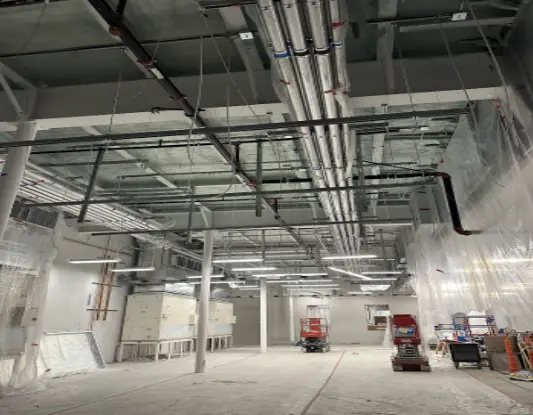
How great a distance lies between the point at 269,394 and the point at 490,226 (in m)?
3.92

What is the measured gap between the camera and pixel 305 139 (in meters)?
3.78

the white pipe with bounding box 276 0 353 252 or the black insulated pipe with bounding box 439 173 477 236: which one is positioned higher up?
the white pipe with bounding box 276 0 353 252

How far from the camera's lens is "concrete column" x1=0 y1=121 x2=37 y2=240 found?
365 centimetres

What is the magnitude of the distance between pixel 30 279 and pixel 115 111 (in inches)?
144

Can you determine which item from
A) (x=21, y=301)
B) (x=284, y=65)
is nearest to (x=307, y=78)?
(x=284, y=65)

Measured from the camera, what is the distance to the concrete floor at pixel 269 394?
433 centimetres

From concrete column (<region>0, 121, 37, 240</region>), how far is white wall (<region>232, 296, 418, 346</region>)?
627 inches

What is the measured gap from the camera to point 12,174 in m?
3.77

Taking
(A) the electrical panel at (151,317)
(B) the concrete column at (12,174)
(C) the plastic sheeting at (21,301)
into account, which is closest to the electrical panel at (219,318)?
(A) the electrical panel at (151,317)

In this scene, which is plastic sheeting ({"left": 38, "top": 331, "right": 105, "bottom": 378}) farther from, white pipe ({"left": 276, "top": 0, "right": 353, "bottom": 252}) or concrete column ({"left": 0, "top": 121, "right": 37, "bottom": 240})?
white pipe ({"left": 276, "top": 0, "right": 353, "bottom": 252})

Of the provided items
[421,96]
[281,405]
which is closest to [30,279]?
[281,405]

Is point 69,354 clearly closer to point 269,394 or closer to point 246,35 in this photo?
point 269,394

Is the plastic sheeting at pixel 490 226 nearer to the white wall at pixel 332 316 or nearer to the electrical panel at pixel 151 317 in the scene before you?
the electrical panel at pixel 151 317

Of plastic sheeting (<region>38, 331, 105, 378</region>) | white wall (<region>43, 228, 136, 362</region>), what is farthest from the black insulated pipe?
white wall (<region>43, 228, 136, 362</region>)
